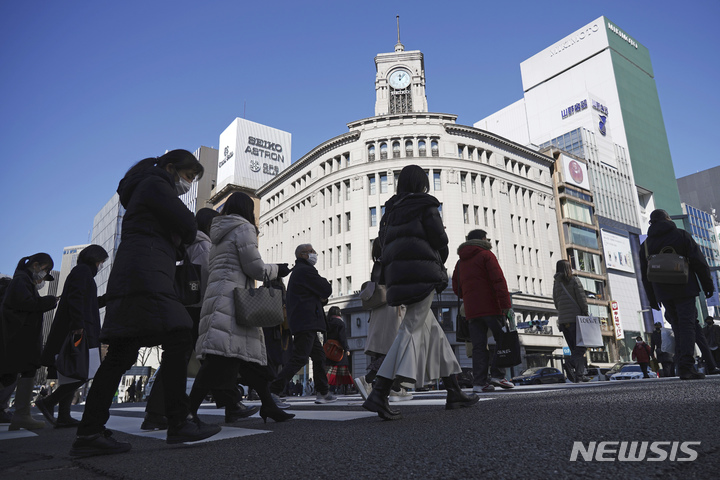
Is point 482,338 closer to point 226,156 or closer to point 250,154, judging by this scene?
point 250,154

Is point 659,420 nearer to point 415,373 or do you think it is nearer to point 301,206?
point 415,373

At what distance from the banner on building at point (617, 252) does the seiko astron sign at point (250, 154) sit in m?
49.4

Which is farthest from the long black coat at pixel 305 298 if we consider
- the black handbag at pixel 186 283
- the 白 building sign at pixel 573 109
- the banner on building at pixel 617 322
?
the 白 building sign at pixel 573 109

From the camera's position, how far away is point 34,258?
5.39m

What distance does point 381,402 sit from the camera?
3197 millimetres

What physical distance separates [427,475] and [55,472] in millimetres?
1904

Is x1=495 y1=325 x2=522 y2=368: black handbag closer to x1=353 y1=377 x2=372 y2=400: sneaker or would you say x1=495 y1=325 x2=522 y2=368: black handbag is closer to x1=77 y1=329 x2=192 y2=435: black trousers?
x1=353 y1=377 x2=372 y2=400: sneaker

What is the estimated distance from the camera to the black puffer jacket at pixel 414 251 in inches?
139

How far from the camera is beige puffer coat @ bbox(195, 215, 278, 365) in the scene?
3400 mm

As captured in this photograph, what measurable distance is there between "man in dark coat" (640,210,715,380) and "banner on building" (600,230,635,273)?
55.4 metres

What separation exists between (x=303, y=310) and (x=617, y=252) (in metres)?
61.0

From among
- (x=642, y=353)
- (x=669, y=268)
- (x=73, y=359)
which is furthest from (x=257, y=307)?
(x=642, y=353)

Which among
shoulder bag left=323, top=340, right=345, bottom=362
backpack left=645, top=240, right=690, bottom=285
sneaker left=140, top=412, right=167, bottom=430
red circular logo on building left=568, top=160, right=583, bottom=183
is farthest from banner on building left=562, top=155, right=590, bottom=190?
sneaker left=140, top=412, right=167, bottom=430

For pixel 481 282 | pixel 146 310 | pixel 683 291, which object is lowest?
pixel 146 310
